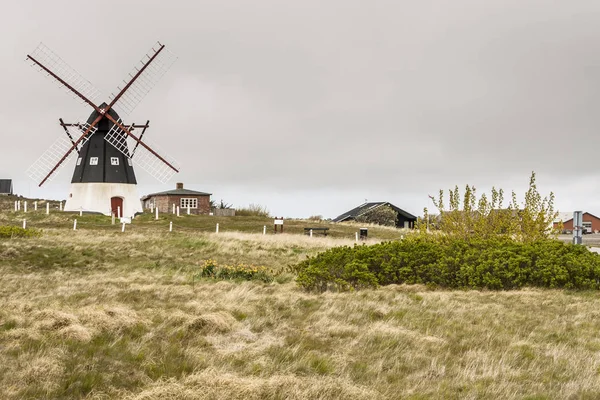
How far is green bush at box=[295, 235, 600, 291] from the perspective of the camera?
610 inches

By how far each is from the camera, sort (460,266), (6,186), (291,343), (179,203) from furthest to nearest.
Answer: (6,186) < (179,203) < (460,266) < (291,343)

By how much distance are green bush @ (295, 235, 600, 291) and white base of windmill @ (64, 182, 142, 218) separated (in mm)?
35653

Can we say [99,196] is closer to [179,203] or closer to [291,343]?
[179,203]

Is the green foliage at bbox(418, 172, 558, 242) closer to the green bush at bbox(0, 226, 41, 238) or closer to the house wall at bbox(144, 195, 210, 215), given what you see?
the green bush at bbox(0, 226, 41, 238)

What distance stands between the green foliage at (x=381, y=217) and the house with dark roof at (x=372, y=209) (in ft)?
1.94

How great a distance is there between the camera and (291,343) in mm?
9312

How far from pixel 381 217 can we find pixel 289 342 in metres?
64.0

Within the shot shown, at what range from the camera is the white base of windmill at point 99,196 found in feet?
159

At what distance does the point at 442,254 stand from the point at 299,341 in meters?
8.37

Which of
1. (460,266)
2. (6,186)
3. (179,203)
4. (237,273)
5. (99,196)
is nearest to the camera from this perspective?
(460,266)

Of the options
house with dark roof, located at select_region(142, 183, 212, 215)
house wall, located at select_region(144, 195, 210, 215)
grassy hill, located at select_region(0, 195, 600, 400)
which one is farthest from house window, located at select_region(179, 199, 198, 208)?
grassy hill, located at select_region(0, 195, 600, 400)

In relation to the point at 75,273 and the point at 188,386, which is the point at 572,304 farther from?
the point at 75,273

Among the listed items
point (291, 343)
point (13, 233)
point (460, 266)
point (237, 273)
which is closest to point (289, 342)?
point (291, 343)

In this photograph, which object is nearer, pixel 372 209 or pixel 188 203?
pixel 188 203
